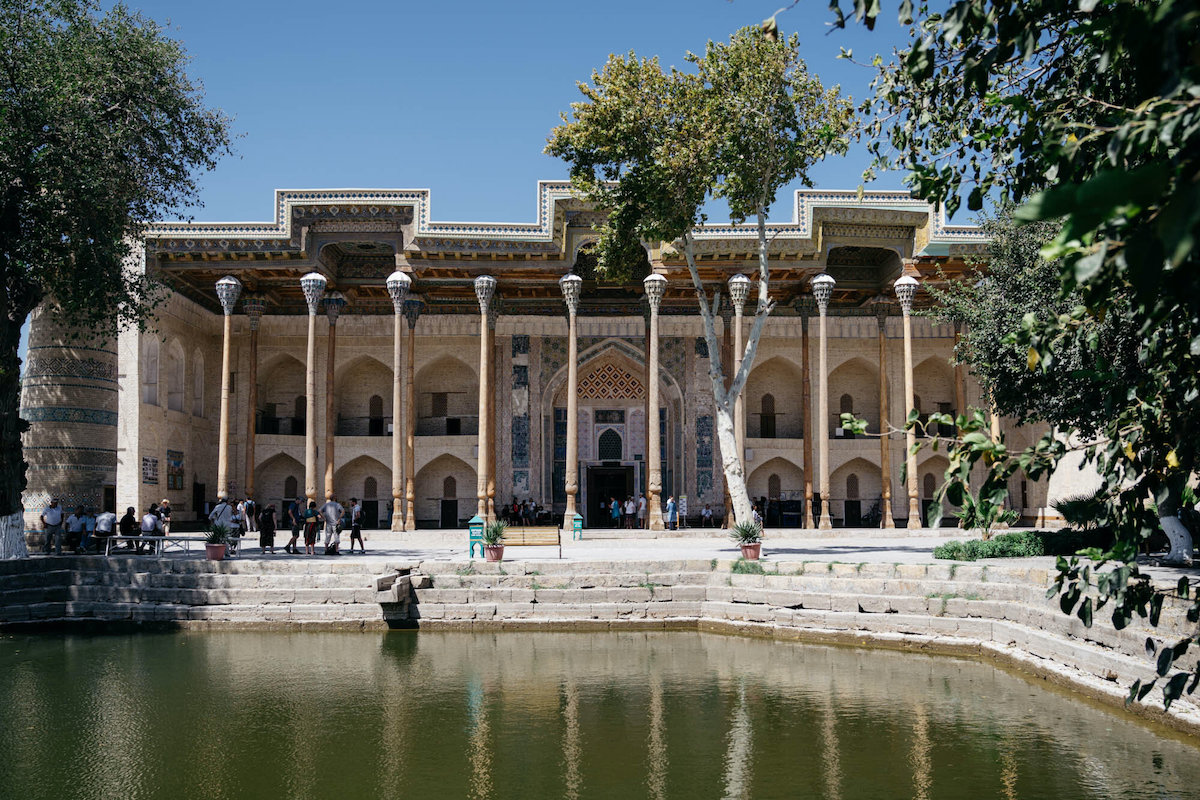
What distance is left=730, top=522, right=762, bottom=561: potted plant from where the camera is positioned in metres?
15.0

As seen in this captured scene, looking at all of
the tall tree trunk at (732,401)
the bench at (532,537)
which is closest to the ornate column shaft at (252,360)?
the bench at (532,537)

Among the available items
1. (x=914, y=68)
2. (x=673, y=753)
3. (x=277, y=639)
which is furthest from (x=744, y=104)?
(x=914, y=68)

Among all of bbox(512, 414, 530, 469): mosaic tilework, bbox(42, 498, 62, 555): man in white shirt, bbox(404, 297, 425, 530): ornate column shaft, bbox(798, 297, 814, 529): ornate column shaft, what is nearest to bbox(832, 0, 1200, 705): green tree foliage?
bbox(42, 498, 62, 555): man in white shirt

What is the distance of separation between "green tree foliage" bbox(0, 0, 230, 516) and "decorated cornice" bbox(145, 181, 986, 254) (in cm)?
622

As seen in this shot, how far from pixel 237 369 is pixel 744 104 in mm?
17883

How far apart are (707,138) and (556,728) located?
11438mm

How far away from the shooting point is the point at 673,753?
724cm

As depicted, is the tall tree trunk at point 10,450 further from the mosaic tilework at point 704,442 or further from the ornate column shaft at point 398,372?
the mosaic tilework at point 704,442

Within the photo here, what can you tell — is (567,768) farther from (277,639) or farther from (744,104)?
(744,104)

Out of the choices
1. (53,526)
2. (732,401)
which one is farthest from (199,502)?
(732,401)

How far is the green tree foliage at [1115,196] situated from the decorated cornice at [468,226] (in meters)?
17.7

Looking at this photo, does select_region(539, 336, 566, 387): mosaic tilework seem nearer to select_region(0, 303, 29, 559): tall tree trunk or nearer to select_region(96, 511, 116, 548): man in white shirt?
select_region(96, 511, 116, 548): man in white shirt

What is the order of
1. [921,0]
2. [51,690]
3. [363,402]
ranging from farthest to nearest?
[363,402] → [51,690] → [921,0]

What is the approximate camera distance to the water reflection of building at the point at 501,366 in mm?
23359
